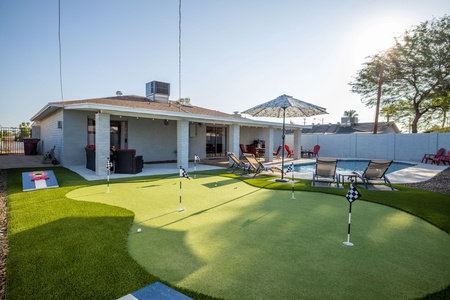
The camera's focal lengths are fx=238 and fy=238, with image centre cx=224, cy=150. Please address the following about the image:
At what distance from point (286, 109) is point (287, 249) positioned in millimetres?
8451

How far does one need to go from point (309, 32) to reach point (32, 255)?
41.1ft

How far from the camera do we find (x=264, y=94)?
20.0 m

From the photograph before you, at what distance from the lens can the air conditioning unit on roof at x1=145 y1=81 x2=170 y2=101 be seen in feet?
61.0

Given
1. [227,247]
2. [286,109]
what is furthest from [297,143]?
[227,247]

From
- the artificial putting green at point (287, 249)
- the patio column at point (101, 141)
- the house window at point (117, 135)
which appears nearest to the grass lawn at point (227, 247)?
the artificial putting green at point (287, 249)

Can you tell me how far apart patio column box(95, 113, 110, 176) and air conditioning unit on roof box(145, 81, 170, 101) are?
8909 mm

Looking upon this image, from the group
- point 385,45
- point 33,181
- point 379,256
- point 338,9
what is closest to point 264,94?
point 338,9

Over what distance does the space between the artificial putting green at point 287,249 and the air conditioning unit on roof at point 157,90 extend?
13613 millimetres

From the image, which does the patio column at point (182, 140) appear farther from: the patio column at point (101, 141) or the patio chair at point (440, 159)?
the patio chair at point (440, 159)

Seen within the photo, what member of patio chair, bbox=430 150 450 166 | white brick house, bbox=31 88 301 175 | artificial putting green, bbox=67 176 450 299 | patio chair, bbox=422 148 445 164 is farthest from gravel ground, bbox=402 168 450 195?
white brick house, bbox=31 88 301 175

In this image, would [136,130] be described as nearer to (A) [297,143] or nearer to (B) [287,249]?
(A) [297,143]

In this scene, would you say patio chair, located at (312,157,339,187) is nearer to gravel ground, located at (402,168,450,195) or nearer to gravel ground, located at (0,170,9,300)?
gravel ground, located at (402,168,450,195)

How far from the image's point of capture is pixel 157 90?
61.1ft

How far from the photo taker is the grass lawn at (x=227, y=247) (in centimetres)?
264
